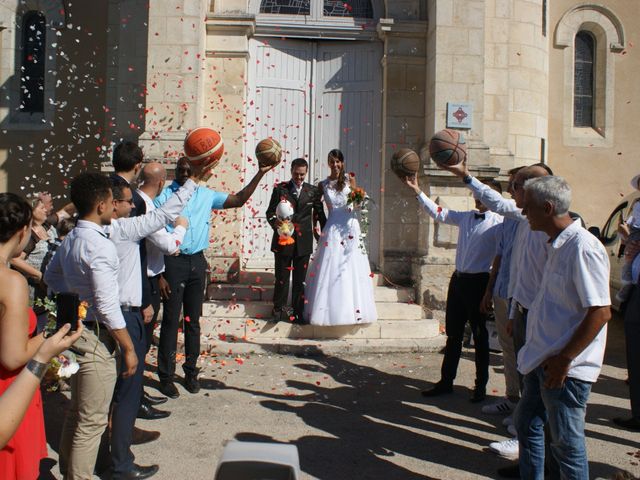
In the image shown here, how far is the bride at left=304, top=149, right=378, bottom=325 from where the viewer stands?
304 inches

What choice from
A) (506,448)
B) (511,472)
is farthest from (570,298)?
(506,448)

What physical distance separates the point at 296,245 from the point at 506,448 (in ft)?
12.9

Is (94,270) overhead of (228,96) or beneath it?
beneath

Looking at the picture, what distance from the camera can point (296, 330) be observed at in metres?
7.98

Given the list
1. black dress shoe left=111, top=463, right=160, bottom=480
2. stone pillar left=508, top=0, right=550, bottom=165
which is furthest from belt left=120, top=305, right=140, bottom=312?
stone pillar left=508, top=0, right=550, bottom=165

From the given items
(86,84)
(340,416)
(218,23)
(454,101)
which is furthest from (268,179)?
(340,416)

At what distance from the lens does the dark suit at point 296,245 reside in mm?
7867

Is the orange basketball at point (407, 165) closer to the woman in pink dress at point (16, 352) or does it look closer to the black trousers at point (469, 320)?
the black trousers at point (469, 320)

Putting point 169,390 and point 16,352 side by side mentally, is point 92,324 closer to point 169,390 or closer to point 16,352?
point 16,352

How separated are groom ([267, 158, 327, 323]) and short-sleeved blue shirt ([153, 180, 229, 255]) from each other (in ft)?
4.93

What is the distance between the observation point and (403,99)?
384 inches

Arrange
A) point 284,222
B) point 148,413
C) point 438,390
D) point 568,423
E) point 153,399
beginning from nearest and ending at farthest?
point 568,423
point 148,413
point 153,399
point 438,390
point 284,222

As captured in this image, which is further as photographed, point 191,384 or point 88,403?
point 191,384

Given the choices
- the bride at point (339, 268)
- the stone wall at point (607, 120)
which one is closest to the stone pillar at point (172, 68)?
the bride at point (339, 268)
